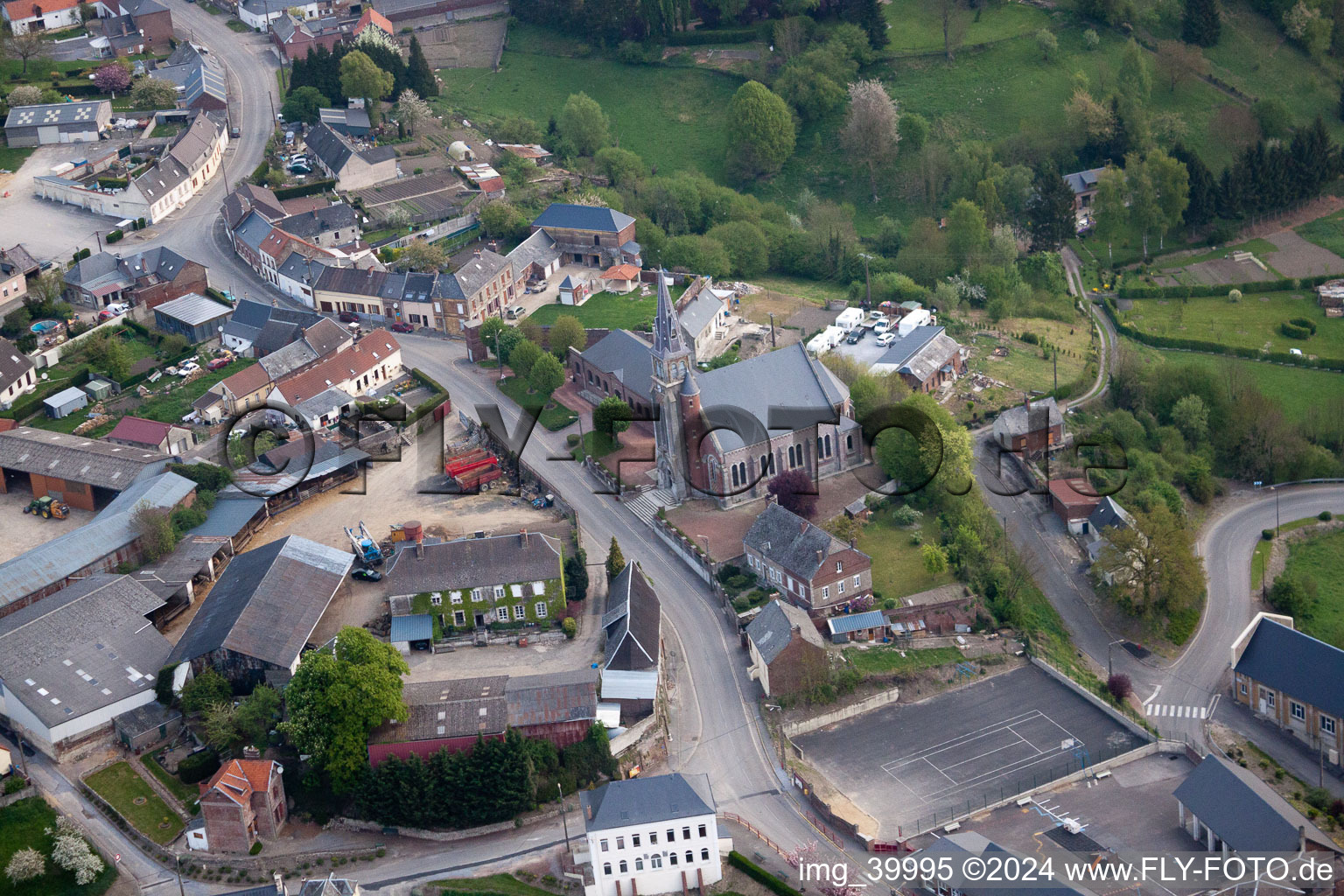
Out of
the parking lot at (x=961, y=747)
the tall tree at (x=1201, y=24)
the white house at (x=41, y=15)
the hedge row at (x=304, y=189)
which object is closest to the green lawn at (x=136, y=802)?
the parking lot at (x=961, y=747)

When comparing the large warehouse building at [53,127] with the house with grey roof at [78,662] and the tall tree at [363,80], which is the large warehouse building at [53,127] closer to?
the tall tree at [363,80]

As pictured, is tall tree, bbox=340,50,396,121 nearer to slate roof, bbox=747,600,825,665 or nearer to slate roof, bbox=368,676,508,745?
slate roof, bbox=747,600,825,665

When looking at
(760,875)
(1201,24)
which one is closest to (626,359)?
(760,875)

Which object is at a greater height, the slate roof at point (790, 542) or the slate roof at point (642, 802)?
the slate roof at point (790, 542)

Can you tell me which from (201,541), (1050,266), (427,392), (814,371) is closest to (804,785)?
(814,371)

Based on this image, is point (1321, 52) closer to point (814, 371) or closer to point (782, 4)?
Answer: point (782, 4)
